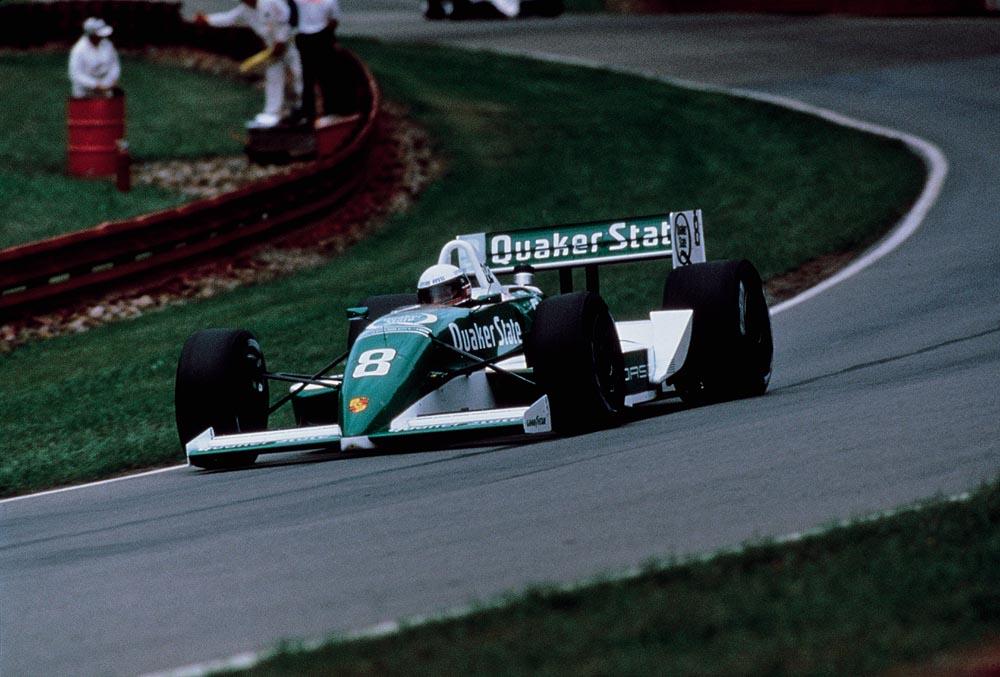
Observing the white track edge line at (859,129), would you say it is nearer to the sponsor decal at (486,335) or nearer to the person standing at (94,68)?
the sponsor decal at (486,335)

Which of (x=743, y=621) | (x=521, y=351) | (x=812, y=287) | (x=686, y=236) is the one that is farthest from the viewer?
(x=812, y=287)

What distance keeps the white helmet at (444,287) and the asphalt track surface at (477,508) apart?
1.14 meters

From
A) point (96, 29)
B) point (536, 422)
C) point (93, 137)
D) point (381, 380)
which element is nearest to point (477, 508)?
point (536, 422)

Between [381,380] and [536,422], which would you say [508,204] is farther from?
[536,422]

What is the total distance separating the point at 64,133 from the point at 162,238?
8.83 m

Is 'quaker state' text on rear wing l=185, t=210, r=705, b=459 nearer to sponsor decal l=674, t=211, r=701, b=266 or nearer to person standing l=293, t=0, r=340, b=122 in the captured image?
sponsor decal l=674, t=211, r=701, b=266

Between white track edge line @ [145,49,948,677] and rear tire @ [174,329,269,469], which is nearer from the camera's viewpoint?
white track edge line @ [145,49,948,677]

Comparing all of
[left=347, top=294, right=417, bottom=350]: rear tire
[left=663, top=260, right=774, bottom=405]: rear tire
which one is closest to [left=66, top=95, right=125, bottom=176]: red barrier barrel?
[left=347, top=294, right=417, bottom=350]: rear tire

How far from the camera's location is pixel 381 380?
389 inches

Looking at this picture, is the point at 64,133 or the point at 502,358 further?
the point at 64,133

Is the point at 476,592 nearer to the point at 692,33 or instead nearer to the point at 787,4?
the point at 692,33

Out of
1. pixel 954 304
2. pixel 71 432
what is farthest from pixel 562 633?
pixel 954 304

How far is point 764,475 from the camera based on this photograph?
7.87 metres

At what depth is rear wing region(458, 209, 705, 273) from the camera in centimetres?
1207
